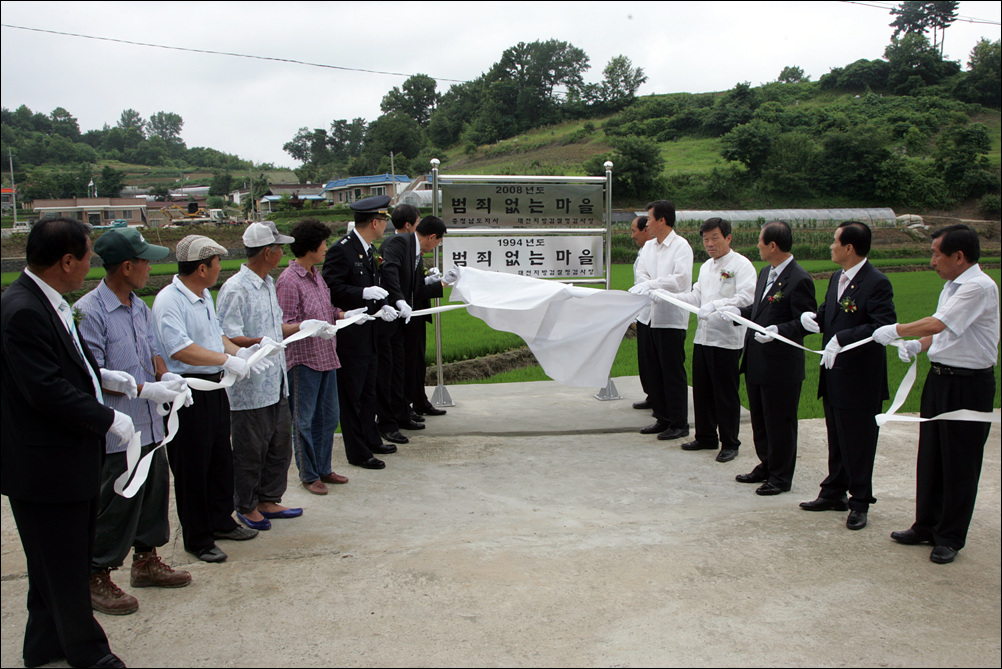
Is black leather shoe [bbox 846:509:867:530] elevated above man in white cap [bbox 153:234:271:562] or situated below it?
below

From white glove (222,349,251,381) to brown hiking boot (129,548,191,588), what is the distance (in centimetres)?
94

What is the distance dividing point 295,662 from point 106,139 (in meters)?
105

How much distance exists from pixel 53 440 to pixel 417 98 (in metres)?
65.5

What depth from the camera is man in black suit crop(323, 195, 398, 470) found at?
16.5ft

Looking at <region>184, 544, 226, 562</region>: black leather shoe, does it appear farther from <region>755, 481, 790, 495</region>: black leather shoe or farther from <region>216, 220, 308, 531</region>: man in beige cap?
<region>755, 481, 790, 495</region>: black leather shoe

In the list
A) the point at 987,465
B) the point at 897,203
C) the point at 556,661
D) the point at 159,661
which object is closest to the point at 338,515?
the point at 159,661

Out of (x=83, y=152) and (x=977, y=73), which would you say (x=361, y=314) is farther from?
(x=83, y=152)

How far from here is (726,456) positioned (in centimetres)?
540

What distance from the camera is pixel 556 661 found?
2637 mm

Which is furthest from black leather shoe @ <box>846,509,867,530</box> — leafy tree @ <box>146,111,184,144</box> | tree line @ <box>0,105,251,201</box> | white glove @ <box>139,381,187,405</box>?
leafy tree @ <box>146,111,184,144</box>

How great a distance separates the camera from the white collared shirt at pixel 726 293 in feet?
17.3

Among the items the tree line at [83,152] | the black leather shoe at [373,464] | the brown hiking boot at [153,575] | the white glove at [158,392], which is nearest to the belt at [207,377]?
the white glove at [158,392]

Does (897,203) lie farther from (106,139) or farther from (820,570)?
(106,139)

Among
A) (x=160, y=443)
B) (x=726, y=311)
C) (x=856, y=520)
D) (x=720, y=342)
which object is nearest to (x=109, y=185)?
(x=720, y=342)
